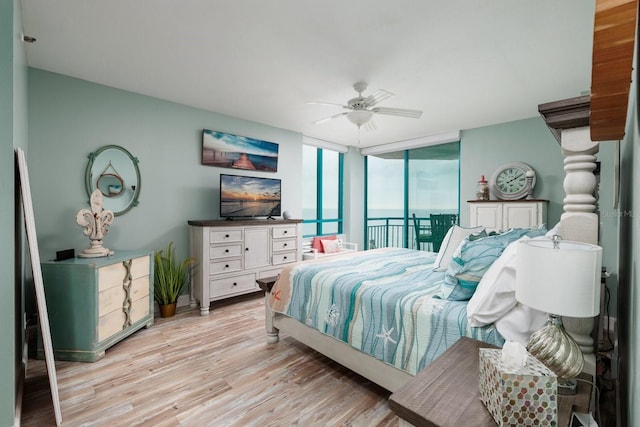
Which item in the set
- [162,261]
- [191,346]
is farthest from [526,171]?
[162,261]

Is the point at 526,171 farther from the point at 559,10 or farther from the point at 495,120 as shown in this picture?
the point at 559,10

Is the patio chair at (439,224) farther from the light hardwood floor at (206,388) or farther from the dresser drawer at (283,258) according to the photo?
the light hardwood floor at (206,388)

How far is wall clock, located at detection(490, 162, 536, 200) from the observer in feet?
13.1

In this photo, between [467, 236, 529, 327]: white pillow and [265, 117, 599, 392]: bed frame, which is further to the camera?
[467, 236, 529, 327]: white pillow

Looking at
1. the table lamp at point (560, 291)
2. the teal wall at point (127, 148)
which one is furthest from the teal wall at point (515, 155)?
the table lamp at point (560, 291)

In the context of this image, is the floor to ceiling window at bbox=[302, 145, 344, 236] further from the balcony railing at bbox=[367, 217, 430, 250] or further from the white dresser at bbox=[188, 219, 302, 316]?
the white dresser at bbox=[188, 219, 302, 316]

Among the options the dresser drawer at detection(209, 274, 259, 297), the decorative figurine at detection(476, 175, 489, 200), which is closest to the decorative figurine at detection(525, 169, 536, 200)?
the decorative figurine at detection(476, 175, 489, 200)

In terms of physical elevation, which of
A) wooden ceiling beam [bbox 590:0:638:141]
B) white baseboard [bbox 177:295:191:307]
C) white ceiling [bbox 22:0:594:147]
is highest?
white ceiling [bbox 22:0:594:147]

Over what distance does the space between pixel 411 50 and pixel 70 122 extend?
3300mm

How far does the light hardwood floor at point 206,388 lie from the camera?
5.69 feet

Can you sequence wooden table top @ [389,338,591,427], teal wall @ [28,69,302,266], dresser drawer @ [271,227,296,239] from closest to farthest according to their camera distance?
wooden table top @ [389,338,591,427] < teal wall @ [28,69,302,266] < dresser drawer @ [271,227,296,239]

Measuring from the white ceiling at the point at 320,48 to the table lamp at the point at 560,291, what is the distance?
170 cm

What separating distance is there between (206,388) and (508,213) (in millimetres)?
3931

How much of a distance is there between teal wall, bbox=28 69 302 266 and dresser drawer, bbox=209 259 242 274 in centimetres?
56
